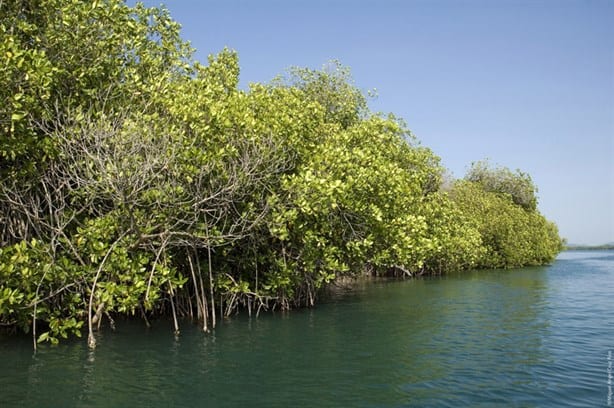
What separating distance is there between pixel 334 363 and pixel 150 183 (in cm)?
668

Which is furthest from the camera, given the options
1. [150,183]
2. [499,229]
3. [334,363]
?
[499,229]

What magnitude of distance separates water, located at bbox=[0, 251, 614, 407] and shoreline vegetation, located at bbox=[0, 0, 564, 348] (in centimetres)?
139

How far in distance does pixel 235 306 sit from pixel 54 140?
29.8 feet

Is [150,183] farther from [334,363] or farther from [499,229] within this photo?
[499,229]

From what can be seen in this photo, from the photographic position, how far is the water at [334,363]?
9.90 m

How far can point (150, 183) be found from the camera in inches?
563

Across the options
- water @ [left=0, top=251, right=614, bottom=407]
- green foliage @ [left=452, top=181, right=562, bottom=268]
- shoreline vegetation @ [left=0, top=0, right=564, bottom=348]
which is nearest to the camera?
water @ [left=0, top=251, right=614, bottom=407]

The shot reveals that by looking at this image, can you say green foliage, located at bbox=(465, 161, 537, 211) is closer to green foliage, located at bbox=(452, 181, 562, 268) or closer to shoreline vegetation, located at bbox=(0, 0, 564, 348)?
green foliage, located at bbox=(452, 181, 562, 268)

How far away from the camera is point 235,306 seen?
20.1 metres

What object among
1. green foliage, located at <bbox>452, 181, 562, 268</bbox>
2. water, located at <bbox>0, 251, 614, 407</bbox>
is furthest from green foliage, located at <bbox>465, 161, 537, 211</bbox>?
water, located at <bbox>0, 251, 614, 407</bbox>

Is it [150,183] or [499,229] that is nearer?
[150,183]

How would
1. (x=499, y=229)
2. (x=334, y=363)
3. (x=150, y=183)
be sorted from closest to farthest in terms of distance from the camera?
(x=334, y=363), (x=150, y=183), (x=499, y=229)

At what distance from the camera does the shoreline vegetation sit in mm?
13414

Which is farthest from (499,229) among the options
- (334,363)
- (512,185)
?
(334,363)
